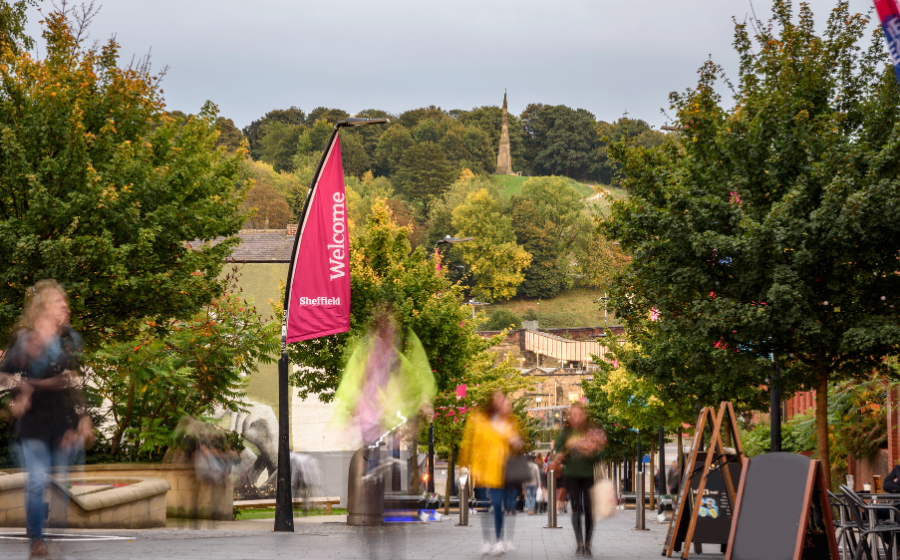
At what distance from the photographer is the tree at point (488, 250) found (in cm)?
12106

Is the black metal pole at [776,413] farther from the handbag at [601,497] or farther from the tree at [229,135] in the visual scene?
the tree at [229,135]

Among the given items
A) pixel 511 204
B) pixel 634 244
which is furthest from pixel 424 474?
pixel 511 204

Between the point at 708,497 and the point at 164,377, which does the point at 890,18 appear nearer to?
the point at 708,497

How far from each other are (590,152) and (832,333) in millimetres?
165544

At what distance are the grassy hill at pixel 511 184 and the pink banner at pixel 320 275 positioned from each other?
5425 inches

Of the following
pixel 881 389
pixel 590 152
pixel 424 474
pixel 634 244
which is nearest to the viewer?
pixel 634 244

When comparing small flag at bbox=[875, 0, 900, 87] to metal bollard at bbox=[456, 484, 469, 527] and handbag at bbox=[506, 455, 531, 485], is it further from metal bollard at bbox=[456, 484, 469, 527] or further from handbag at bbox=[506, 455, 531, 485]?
metal bollard at bbox=[456, 484, 469, 527]

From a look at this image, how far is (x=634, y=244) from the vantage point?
52.4 feet

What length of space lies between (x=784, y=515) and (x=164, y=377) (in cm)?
1360

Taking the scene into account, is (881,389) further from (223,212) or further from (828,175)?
(223,212)

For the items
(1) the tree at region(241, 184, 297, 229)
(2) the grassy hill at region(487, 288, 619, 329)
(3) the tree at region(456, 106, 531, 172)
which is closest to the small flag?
(1) the tree at region(241, 184, 297, 229)

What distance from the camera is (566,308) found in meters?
127

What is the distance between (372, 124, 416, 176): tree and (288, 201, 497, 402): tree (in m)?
126

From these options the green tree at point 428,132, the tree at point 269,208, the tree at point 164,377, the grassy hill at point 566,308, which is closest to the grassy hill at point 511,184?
the green tree at point 428,132
